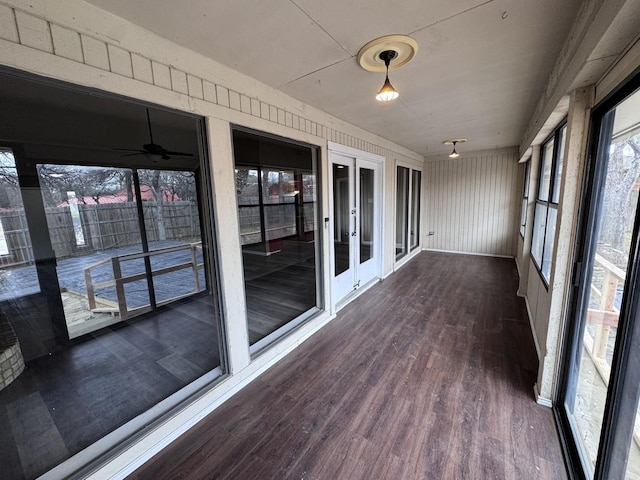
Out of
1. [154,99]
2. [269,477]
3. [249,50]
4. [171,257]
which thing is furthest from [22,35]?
[171,257]

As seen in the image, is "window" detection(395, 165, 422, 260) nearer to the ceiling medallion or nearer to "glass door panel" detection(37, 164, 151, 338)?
the ceiling medallion

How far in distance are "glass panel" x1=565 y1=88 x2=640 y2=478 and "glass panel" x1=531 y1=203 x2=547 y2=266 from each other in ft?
5.25

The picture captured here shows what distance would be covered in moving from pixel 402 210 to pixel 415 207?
93 centimetres

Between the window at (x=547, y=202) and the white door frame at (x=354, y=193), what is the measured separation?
209 cm

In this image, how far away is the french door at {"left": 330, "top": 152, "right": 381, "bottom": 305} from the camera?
367 cm

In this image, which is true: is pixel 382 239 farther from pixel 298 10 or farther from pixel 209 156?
pixel 298 10

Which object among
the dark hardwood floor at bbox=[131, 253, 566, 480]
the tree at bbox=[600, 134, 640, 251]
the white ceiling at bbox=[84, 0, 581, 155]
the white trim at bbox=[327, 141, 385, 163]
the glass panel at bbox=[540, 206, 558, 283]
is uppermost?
the white ceiling at bbox=[84, 0, 581, 155]

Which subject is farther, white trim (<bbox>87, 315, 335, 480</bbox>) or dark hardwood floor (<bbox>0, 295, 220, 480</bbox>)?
dark hardwood floor (<bbox>0, 295, 220, 480</bbox>)

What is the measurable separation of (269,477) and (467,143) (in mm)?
5791

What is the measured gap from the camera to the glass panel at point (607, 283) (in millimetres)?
1219

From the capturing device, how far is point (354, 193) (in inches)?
150

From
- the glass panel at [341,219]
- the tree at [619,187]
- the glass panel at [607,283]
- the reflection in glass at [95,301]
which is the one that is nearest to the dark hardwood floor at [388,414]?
the glass panel at [607,283]

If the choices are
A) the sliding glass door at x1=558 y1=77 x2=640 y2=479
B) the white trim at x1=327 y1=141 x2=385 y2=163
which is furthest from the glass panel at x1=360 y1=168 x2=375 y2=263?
the sliding glass door at x1=558 y1=77 x2=640 y2=479

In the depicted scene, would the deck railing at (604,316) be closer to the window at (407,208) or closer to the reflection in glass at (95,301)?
the reflection in glass at (95,301)
